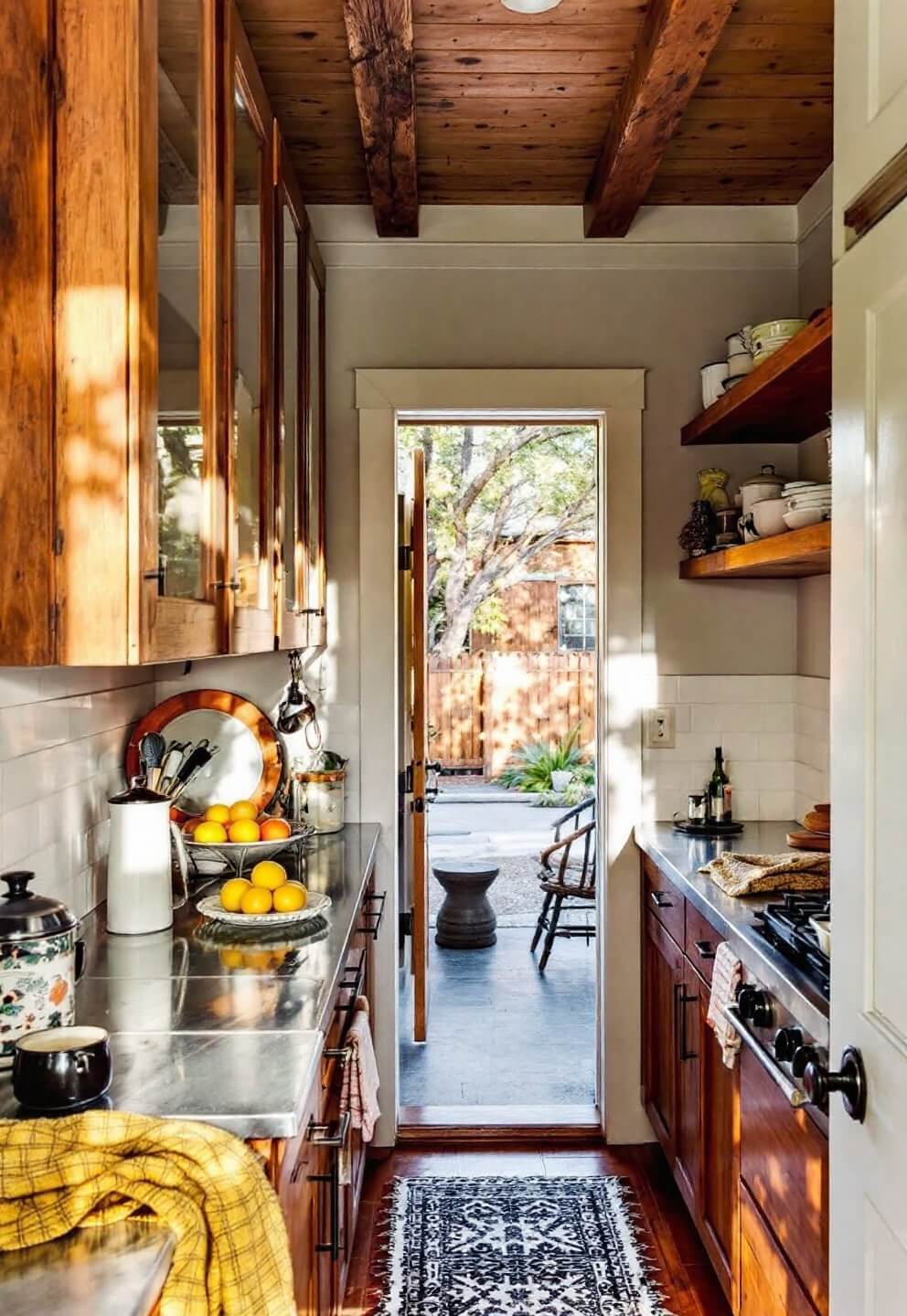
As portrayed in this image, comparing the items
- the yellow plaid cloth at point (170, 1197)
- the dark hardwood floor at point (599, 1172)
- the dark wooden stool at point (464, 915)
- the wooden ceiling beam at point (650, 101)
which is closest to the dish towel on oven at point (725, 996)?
the dark hardwood floor at point (599, 1172)

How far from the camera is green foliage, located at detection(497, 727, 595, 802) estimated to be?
1045 centimetres

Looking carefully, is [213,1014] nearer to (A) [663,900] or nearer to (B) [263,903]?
(B) [263,903]

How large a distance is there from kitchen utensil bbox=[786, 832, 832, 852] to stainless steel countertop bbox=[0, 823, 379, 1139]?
1101 mm

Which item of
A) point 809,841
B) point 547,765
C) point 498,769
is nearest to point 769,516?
point 809,841

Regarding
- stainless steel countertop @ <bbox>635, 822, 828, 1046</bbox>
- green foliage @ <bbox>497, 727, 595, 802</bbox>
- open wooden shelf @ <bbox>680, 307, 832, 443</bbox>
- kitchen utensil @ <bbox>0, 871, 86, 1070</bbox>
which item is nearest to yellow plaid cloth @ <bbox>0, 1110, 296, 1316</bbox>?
kitchen utensil @ <bbox>0, 871, 86, 1070</bbox>

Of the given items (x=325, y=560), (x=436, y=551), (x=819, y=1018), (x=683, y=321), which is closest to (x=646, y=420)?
(x=683, y=321)

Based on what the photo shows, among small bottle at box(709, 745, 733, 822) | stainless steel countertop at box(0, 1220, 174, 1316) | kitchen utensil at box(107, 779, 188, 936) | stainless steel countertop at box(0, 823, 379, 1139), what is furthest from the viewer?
small bottle at box(709, 745, 733, 822)

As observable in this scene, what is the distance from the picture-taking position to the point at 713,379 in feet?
10.3

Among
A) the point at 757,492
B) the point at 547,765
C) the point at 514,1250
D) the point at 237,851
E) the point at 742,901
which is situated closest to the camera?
the point at 742,901

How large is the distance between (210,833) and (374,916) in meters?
0.69

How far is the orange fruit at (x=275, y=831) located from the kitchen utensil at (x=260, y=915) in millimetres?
239

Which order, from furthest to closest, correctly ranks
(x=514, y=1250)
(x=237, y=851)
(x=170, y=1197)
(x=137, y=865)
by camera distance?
(x=514, y=1250), (x=237, y=851), (x=137, y=865), (x=170, y=1197)

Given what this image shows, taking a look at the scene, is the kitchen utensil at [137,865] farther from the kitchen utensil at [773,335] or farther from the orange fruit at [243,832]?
the kitchen utensil at [773,335]

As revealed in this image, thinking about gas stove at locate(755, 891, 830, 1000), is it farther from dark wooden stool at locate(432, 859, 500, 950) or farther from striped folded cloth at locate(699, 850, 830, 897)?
dark wooden stool at locate(432, 859, 500, 950)
